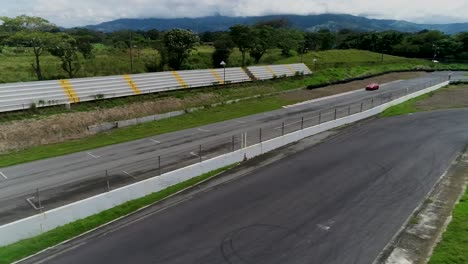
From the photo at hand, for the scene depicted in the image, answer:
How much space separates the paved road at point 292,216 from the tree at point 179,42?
35.3 meters

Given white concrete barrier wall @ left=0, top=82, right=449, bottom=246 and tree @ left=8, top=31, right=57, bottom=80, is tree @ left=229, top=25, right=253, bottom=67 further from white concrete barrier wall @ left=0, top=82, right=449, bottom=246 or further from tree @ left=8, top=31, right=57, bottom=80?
white concrete barrier wall @ left=0, top=82, right=449, bottom=246

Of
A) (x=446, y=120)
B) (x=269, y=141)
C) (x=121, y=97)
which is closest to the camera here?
(x=269, y=141)

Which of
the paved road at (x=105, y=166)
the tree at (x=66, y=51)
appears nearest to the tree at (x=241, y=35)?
the tree at (x=66, y=51)

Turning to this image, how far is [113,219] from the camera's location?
50.6 ft

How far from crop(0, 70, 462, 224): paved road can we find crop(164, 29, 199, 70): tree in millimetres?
25872

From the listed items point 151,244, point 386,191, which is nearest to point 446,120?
point 386,191

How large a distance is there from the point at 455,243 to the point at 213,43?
6702cm

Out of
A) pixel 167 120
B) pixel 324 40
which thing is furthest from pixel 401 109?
Result: pixel 324 40

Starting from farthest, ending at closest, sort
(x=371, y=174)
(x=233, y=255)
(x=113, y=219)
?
(x=371, y=174) → (x=113, y=219) → (x=233, y=255)

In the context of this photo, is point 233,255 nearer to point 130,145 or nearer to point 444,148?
point 130,145

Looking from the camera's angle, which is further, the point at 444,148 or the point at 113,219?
the point at 444,148

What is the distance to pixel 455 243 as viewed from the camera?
43.0 ft

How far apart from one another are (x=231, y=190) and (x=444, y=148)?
1692cm

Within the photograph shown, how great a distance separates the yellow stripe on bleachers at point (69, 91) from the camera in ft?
115
